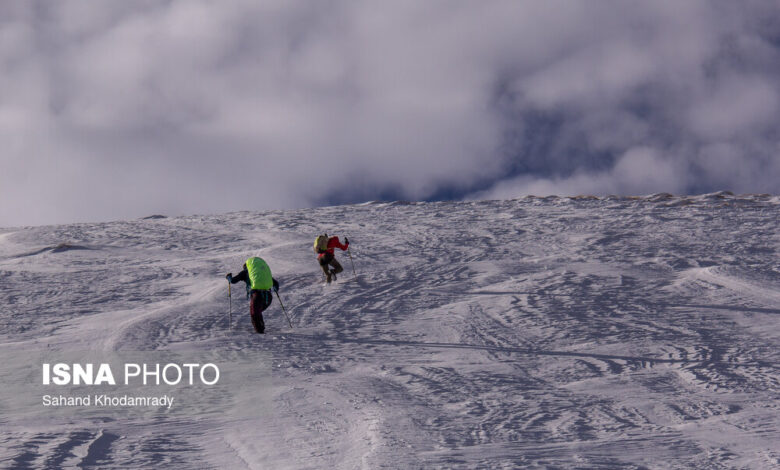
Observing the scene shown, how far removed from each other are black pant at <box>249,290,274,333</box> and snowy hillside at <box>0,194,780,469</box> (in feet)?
0.79

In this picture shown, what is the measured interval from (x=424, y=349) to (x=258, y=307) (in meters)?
2.76

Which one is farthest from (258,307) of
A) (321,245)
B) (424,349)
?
(321,245)

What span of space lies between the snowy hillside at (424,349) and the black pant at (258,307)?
24 cm

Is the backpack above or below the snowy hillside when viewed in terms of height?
above

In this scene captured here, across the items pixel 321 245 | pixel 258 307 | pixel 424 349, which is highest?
pixel 321 245

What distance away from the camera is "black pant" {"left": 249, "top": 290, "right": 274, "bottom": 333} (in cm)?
1069

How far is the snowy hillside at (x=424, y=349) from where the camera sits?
5.89 m

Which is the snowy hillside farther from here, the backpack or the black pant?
the backpack

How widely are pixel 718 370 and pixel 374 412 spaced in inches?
166

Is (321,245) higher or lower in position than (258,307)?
higher

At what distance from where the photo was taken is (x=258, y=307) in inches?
422

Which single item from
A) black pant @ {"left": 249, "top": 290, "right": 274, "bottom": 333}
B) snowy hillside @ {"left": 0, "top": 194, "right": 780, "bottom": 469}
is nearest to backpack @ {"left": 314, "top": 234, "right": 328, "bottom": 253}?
snowy hillside @ {"left": 0, "top": 194, "right": 780, "bottom": 469}

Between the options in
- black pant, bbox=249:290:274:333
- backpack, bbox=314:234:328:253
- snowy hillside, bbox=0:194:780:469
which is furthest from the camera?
backpack, bbox=314:234:328:253

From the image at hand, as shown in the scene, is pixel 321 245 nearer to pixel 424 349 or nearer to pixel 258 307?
pixel 258 307
